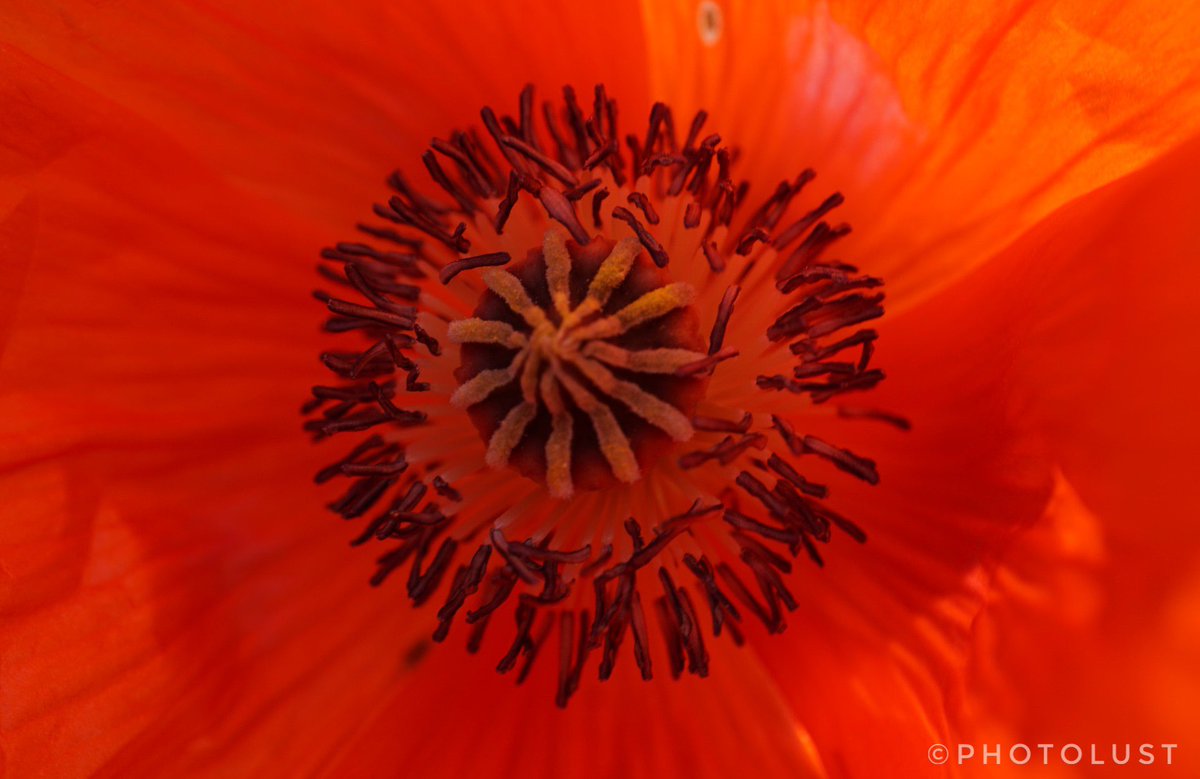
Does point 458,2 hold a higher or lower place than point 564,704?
higher

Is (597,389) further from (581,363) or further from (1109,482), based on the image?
(1109,482)

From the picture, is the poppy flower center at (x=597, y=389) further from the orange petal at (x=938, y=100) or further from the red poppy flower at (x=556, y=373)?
the orange petal at (x=938, y=100)

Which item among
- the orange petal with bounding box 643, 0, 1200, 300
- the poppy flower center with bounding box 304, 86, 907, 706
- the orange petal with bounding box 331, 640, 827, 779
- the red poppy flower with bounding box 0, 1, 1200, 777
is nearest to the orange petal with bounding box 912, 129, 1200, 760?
the red poppy flower with bounding box 0, 1, 1200, 777

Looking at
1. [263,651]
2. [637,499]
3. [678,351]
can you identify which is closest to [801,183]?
[678,351]

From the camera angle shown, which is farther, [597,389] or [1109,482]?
[597,389]

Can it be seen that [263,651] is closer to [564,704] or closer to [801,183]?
[564,704]

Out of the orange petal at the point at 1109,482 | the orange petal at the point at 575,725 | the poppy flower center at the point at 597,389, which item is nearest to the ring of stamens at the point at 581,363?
the poppy flower center at the point at 597,389

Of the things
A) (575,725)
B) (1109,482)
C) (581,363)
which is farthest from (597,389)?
(1109,482)
